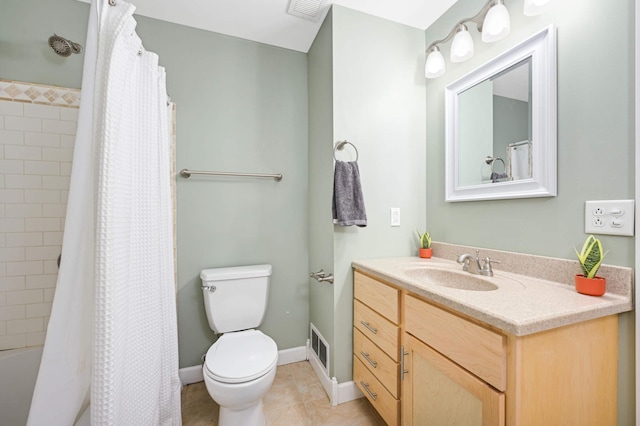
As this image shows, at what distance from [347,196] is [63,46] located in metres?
1.74

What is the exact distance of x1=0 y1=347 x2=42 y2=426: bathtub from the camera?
1174 mm

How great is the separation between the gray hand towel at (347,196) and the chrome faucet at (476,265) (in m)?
0.52

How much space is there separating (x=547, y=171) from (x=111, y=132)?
159 cm

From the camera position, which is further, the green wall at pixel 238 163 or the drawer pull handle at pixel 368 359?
the green wall at pixel 238 163

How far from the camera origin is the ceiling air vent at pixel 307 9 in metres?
1.47

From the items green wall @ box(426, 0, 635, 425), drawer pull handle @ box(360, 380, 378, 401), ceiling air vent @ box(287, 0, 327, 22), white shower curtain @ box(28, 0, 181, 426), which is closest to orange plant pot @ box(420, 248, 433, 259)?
green wall @ box(426, 0, 635, 425)

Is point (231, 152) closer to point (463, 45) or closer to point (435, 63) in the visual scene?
point (435, 63)

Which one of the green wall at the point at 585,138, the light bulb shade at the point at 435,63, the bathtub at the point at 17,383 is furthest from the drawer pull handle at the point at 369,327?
the bathtub at the point at 17,383

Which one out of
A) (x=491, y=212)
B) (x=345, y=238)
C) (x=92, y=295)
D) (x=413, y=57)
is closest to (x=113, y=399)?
(x=92, y=295)

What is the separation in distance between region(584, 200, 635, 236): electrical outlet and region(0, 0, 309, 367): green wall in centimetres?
152

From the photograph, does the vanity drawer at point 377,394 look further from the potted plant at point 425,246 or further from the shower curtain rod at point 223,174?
the shower curtain rod at point 223,174

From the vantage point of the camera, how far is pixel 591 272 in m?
0.83

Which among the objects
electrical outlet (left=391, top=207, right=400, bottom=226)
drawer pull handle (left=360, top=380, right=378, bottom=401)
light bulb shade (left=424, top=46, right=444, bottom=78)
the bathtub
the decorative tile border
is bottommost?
drawer pull handle (left=360, top=380, right=378, bottom=401)

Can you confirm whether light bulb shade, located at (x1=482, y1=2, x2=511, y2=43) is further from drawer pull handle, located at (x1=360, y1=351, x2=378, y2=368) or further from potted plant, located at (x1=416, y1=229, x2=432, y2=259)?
drawer pull handle, located at (x1=360, y1=351, x2=378, y2=368)
